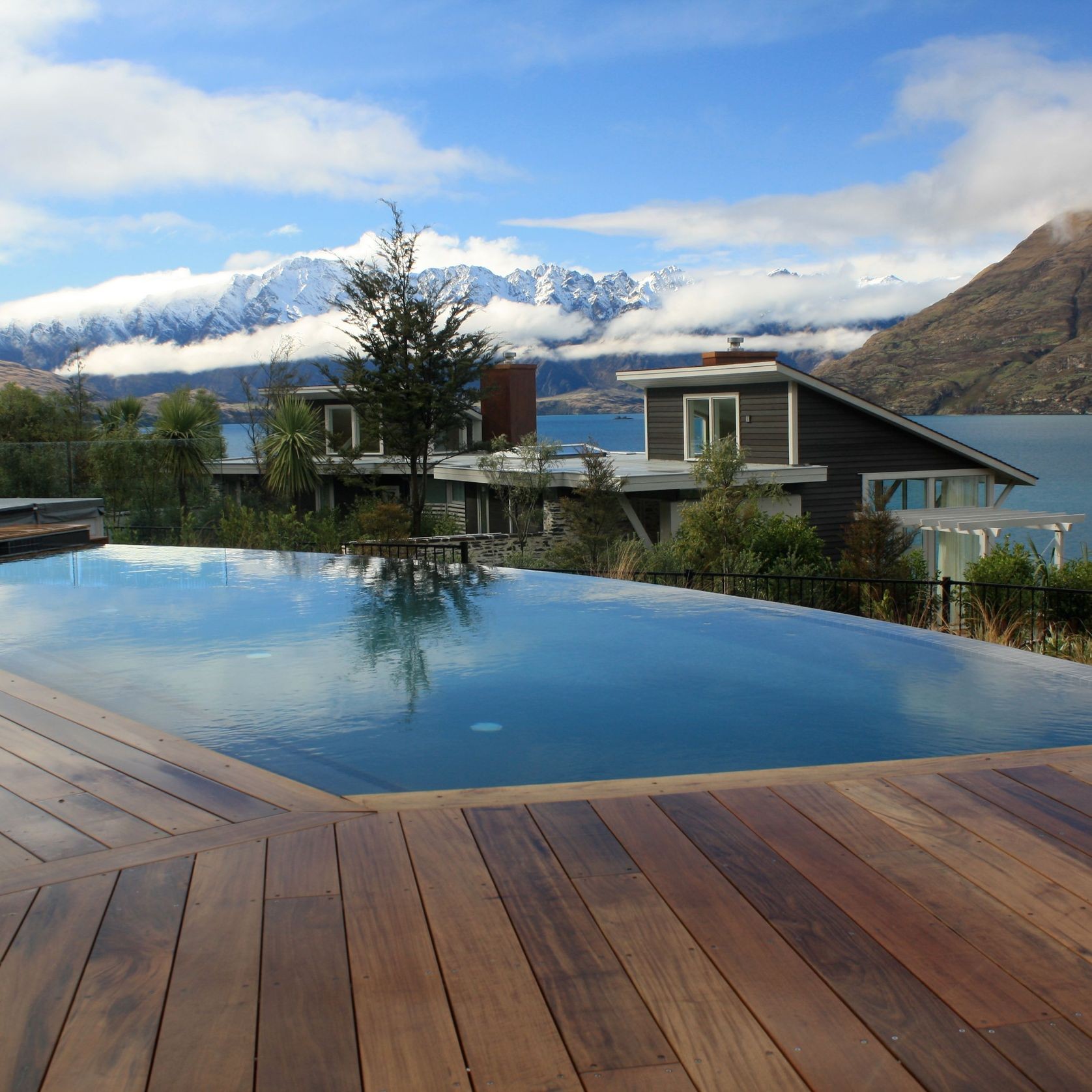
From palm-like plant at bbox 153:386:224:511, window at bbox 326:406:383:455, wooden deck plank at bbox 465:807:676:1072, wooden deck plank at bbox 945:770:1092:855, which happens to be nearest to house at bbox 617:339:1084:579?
window at bbox 326:406:383:455

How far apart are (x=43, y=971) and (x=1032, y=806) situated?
260 cm

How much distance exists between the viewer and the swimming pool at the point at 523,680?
4.96m

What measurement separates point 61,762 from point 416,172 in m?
34.4

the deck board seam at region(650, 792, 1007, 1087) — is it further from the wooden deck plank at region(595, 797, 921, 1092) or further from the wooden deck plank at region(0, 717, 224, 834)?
the wooden deck plank at region(0, 717, 224, 834)

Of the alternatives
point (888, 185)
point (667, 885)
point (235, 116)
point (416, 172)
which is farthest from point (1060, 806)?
point (888, 185)

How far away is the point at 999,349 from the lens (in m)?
103

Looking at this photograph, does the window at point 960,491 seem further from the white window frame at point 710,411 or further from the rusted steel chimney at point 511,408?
the rusted steel chimney at point 511,408

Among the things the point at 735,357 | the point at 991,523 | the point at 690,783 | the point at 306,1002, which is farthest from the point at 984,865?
the point at 735,357

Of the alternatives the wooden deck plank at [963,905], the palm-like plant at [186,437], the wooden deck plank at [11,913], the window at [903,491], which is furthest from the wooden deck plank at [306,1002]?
the window at [903,491]

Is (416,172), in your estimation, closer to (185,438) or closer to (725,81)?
(725,81)

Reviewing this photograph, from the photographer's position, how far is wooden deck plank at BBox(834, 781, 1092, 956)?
2354 mm

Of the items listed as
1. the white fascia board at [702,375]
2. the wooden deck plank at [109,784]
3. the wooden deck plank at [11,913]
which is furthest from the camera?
the white fascia board at [702,375]

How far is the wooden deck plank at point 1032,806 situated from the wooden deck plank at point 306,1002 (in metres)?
1.91

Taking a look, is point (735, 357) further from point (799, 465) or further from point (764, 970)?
point (764, 970)
